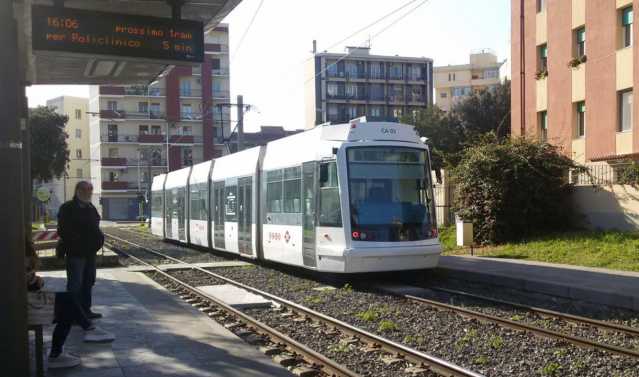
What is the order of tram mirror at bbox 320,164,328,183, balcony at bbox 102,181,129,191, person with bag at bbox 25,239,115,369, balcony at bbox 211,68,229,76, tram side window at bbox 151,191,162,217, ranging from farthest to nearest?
balcony at bbox 211,68,229,76, balcony at bbox 102,181,129,191, tram side window at bbox 151,191,162,217, tram mirror at bbox 320,164,328,183, person with bag at bbox 25,239,115,369

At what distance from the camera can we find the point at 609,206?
61.1 feet

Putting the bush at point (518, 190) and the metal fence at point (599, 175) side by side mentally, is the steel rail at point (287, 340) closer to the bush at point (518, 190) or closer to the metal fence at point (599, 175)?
the bush at point (518, 190)

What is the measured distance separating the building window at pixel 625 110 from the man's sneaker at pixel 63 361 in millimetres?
21942

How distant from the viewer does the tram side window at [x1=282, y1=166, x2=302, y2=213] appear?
48.2ft

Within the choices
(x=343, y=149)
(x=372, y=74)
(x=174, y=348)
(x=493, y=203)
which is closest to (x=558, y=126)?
(x=493, y=203)

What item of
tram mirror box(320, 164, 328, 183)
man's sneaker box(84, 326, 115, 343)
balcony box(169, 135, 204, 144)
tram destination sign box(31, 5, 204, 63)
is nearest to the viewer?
man's sneaker box(84, 326, 115, 343)

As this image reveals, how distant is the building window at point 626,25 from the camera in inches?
928

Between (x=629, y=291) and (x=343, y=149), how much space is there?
18.6 feet

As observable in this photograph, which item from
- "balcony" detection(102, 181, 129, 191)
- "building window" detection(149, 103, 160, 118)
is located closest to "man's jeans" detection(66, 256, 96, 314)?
"balcony" detection(102, 181, 129, 191)

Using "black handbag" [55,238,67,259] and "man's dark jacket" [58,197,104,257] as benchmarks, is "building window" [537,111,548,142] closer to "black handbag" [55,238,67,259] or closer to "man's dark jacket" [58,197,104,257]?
"man's dark jacket" [58,197,104,257]

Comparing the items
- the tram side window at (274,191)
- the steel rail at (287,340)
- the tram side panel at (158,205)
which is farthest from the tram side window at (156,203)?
the steel rail at (287,340)

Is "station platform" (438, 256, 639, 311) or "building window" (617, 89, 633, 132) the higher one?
"building window" (617, 89, 633, 132)

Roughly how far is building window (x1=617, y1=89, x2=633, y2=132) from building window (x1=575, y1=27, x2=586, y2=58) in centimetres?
320

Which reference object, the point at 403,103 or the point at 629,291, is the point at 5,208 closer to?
the point at 629,291
